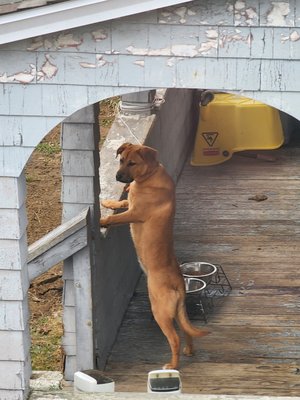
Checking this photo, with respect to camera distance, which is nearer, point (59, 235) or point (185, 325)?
point (59, 235)

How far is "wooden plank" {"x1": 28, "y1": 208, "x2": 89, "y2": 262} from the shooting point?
24.4ft

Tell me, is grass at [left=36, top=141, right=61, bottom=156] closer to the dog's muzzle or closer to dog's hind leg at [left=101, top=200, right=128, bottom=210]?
dog's hind leg at [left=101, top=200, right=128, bottom=210]

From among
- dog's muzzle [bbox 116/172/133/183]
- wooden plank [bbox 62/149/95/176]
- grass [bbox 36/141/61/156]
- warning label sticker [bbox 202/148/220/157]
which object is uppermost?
wooden plank [bbox 62/149/95/176]

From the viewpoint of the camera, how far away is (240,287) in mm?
9523

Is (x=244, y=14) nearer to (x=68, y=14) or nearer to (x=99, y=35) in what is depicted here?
(x=99, y=35)

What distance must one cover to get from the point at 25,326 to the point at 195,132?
629 centimetres

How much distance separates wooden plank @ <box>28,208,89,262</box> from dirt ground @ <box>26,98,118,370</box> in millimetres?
1198

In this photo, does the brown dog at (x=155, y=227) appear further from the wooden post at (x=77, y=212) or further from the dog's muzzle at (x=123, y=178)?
the wooden post at (x=77, y=212)

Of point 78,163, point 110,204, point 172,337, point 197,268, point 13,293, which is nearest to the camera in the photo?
point 13,293

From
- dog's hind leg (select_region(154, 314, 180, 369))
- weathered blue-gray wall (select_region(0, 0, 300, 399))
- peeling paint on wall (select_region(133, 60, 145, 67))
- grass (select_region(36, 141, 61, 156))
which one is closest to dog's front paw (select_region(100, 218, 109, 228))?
dog's hind leg (select_region(154, 314, 180, 369))

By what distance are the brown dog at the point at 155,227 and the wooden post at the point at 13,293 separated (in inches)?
52.2

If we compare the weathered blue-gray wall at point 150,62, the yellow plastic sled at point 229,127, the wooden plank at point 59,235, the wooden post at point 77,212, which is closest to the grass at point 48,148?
the yellow plastic sled at point 229,127

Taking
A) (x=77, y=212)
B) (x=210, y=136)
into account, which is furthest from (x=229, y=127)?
(x=77, y=212)

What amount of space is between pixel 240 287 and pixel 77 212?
212 centimetres
